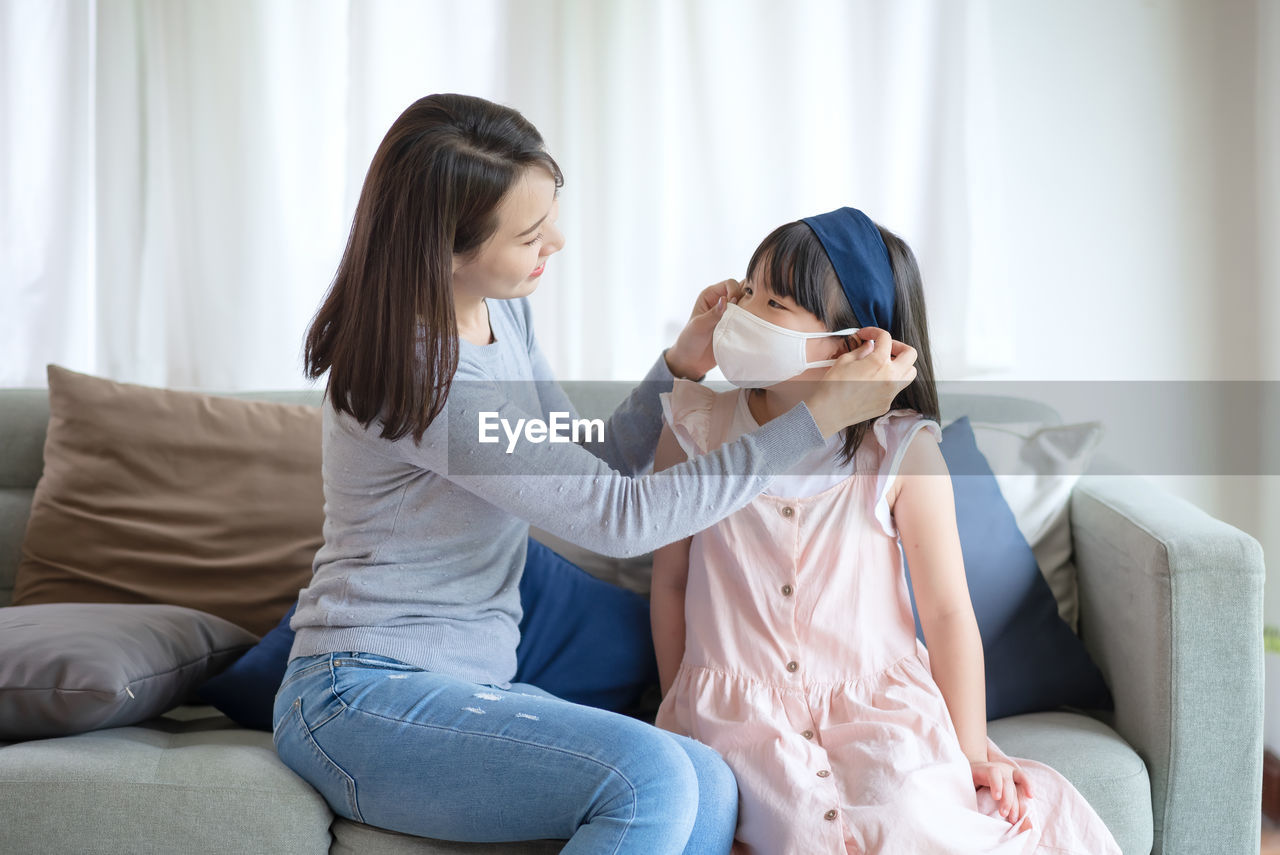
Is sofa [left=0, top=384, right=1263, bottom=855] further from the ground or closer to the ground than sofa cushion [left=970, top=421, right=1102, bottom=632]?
closer to the ground

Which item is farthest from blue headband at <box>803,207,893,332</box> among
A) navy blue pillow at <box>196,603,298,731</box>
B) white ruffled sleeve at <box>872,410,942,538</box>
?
navy blue pillow at <box>196,603,298,731</box>

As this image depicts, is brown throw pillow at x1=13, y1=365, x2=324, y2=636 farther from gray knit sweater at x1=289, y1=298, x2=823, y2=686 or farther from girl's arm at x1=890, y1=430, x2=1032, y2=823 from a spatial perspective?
girl's arm at x1=890, y1=430, x2=1032, y2=823

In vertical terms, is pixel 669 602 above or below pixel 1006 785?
above

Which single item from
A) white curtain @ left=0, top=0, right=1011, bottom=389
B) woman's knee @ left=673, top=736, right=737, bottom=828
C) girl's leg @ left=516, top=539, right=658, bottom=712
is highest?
white curtain @ left=0, top=0, right=1011, bottom=389

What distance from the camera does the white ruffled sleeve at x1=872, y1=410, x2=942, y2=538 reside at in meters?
1.27

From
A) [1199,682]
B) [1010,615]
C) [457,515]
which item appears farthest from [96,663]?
[1199,682]

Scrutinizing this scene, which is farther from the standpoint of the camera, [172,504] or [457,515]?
[172,504]

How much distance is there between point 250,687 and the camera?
1399mm

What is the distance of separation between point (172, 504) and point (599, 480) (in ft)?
3.06

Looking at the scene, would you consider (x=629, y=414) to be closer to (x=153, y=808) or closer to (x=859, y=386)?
(x=859, y=386)

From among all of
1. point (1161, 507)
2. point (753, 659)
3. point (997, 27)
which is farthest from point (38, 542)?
point (997, 27)

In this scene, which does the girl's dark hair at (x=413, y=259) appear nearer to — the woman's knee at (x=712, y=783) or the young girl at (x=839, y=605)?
the young girl at (x=839, y=605)

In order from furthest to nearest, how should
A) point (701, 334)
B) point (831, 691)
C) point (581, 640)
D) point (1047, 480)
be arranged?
point (1047, 480) < point (581, 640) < point (701, 334) < point (831, 691)

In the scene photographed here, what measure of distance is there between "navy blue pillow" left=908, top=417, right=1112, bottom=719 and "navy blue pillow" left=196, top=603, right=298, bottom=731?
35.8 inches
